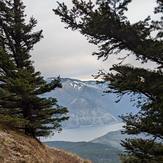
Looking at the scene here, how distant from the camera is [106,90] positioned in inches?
799

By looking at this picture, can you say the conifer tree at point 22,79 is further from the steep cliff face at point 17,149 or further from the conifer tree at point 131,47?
the conifer tree at point 131,47

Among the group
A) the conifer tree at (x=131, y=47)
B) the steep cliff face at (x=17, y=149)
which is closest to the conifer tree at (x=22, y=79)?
the steep cliff face at (x=17, y=149)

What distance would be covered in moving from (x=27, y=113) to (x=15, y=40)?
5986 mm

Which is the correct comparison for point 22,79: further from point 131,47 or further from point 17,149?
point 131,47

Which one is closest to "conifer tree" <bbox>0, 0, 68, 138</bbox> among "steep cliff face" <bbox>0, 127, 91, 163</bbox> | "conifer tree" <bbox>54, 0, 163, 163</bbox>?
"steep cliff face" <bbox>0, 127, 91, 163</bbox>

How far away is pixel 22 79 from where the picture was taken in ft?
95.8

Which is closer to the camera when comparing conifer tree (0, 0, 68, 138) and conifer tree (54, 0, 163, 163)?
conifer tree (54, 0, 163, 163)

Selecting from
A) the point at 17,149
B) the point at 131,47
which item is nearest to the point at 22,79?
the point at 17,149

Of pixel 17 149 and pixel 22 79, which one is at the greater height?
pixel 22 79

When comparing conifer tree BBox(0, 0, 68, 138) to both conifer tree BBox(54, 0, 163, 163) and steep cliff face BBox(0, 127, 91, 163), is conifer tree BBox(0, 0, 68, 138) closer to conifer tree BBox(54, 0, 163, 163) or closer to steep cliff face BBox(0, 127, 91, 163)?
steep cliff face BBox(0, 127, 91, 163)

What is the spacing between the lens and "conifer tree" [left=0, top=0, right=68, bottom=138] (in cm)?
3038

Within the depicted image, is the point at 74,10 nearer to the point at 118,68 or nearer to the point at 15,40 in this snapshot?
the point at 118,68

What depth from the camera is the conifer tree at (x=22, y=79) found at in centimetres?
3038

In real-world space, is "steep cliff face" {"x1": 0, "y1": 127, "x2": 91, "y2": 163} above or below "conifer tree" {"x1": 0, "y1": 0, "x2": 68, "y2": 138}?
below
